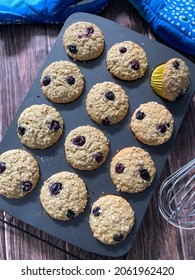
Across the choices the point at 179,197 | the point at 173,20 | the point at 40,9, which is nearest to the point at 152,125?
the point at 179,197

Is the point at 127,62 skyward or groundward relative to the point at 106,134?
skyward

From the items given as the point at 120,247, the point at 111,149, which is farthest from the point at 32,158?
the point at 120,247

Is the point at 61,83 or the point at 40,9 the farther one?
the point at 40,9

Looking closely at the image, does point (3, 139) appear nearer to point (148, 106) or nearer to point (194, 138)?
point (148, 106)

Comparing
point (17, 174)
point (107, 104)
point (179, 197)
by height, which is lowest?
point (179, 197)

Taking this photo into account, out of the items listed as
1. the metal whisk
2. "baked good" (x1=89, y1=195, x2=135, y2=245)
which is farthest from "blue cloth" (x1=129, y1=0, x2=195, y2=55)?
"baked good" (x1=89, y1=195, x2=135, y2=245)

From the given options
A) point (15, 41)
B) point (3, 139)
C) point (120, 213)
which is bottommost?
point (120, 213)

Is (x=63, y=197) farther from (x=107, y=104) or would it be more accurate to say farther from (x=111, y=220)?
(x=107, y=104)

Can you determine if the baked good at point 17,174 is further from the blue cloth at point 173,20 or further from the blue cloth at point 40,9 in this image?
the blue cloth at point 173,20
